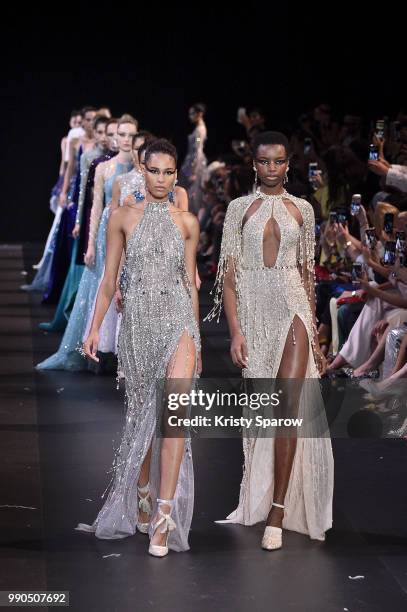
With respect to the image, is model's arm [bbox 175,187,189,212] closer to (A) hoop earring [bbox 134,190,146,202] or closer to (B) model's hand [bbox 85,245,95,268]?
(A) hoop earring [bbox 134,190,146,202]

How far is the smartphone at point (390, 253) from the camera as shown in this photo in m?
6.27

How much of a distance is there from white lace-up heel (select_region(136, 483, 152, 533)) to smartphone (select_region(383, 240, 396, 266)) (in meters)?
2.43

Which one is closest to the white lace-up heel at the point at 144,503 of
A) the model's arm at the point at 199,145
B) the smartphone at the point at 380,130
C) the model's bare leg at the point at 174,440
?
the model's bare leg at the point at 174,440

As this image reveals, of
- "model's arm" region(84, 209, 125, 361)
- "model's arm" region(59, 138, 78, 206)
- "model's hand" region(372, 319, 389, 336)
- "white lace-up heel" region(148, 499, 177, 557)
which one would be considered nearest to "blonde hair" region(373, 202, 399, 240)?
"model's hand" region(372, 319, 389, 336)

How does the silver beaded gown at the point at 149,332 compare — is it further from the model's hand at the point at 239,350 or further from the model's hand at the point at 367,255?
the model's hand at the point at 367,255

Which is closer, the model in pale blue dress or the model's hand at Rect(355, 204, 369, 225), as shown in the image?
the model's hand at Rect(355, 204, 369, 225)

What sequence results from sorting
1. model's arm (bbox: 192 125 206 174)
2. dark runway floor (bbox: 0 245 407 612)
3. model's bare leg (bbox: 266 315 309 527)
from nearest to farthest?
dark runway floor (bbox: 0 245 407 612)
model's bare leg (bbox: 266 315 309 527)
model's arm (bbox: 192 125 206 174)

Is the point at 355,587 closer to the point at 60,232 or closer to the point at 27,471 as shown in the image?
the point at 27,471

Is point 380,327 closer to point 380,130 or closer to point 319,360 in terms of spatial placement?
point 380,130

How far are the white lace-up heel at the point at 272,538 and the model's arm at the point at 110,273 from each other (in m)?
0.77

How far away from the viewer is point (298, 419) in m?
4.21

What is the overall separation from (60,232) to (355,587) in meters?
6.85

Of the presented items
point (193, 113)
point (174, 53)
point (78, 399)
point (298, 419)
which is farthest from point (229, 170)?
point (298, 419)

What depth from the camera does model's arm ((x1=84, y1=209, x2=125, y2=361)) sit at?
4.24 metres
